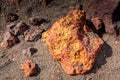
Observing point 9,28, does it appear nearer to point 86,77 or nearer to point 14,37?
point 14,37

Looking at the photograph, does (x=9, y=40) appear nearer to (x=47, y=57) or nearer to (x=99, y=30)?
(x=47, y=57)

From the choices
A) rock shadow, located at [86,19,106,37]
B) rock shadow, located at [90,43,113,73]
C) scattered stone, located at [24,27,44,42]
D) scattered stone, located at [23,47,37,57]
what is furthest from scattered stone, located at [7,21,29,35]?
rock shadow, located at [90,43,113,73]

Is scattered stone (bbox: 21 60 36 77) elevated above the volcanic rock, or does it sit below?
below

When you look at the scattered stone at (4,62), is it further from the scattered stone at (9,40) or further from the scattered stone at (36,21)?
the scattered stone at (36,21)

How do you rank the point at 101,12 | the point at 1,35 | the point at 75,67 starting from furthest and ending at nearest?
the point at 1,35 < the point at 101,12 < the point at 75,67

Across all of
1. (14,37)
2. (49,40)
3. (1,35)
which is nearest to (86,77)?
(49,40)

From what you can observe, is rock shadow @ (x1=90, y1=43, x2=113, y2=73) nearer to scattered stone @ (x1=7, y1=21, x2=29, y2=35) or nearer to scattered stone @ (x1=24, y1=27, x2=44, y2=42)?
scattered stone @ (x1=24, y1=27, x2=44, y2=42)
